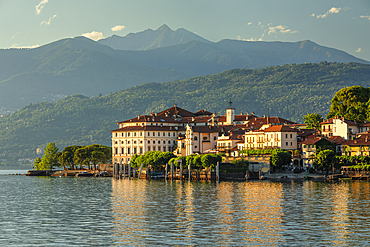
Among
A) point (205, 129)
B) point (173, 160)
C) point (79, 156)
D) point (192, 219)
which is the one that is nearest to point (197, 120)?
point (205, 129)

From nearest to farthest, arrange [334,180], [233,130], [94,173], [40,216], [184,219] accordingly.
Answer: [184,219]
[40,216]
[334,180]
[233,130]
[94,173]

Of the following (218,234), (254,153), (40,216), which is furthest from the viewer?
(254,153)

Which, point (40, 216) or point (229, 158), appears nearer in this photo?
point (40, 216)

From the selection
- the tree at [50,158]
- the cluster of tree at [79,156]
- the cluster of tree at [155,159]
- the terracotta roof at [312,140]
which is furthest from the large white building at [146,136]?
the terracotta roof at [312,140]

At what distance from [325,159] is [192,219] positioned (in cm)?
7304

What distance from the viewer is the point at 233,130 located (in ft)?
525

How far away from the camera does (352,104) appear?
6501 inches

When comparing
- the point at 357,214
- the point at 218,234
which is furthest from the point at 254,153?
the point at 218,234

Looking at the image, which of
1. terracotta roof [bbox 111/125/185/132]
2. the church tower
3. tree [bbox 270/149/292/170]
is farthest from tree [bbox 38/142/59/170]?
tree [bbox 270/149/292/170]

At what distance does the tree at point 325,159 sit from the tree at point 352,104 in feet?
120

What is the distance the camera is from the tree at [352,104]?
157 metres

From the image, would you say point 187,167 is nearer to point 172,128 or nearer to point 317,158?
point 317,158

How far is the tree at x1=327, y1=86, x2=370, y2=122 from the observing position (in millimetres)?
157125

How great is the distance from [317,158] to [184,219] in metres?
73.8
